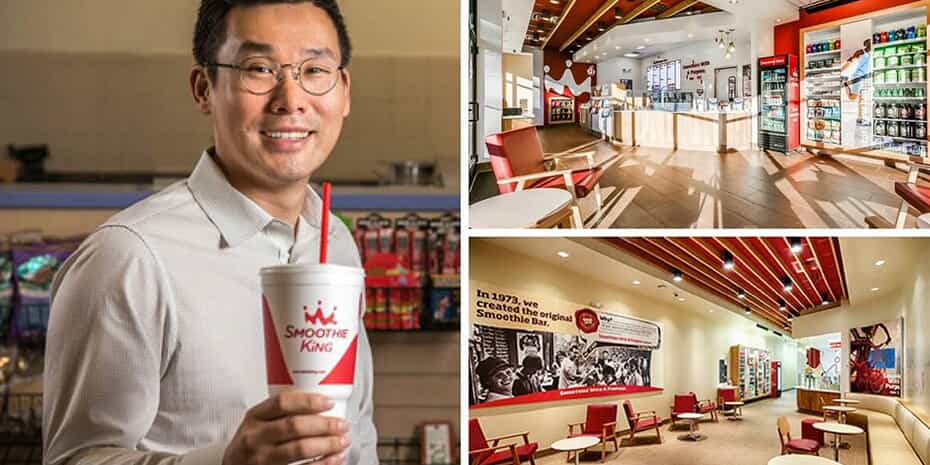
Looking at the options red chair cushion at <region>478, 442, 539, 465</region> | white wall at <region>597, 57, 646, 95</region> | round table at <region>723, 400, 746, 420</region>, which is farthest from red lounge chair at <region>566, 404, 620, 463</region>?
white wall at <region>597, 57, 646, 95</region>

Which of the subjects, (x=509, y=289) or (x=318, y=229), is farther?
(x=509, y=289)

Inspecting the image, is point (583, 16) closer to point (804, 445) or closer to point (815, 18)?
point (815, 18)

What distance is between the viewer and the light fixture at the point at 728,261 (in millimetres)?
2648

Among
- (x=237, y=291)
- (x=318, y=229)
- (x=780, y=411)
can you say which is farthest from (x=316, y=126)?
(x=780, y=411)

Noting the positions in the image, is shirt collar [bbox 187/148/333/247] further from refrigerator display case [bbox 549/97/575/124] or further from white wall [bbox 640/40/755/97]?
white wall [bbox 640/40/755/97]

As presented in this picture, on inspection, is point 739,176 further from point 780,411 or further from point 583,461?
point 583,461

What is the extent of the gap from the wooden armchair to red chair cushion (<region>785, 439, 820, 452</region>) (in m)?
0.63

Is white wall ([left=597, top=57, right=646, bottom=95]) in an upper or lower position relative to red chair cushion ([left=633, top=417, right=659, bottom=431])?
upper

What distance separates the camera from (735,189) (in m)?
2.59

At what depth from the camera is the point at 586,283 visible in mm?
2641

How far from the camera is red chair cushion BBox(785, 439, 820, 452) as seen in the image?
2.54 m

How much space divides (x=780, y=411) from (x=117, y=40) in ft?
6.99

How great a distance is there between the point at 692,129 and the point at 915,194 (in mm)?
647

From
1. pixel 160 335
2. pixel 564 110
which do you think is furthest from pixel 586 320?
pixel 160 335
